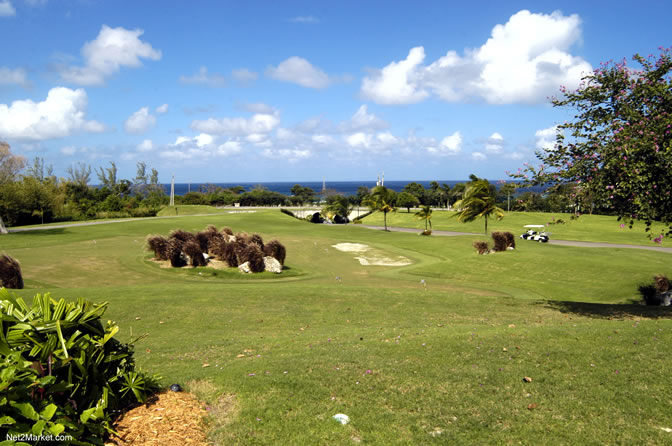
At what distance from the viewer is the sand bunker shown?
28306mm

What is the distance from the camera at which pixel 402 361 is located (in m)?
7.26

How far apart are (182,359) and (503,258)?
21844 mm

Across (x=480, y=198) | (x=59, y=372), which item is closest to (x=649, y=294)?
(x=59, y=372)

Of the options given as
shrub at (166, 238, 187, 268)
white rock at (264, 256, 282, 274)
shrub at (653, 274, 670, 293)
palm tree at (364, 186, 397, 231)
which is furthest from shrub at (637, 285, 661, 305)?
palm tree at (364, 186, 397, 231)

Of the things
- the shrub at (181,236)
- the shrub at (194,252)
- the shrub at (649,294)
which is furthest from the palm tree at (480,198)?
the shrub at (194,252)

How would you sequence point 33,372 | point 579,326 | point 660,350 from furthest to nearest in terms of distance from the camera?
1. point 579,326
2. point 660,350
3. point 33,372

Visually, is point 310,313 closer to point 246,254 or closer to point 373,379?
point 373,379

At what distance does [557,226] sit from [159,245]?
6100cm

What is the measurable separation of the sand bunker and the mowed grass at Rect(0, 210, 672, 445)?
9196 millimetres

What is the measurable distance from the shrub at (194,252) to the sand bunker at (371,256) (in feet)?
33.4

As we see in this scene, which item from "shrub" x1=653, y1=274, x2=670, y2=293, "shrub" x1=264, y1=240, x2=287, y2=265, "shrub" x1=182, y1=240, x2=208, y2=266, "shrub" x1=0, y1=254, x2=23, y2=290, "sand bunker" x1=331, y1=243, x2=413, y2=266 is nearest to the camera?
"shrub" x1=0, y1=254, x2=23, y2=290

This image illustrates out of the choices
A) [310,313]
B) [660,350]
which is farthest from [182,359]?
[660,350]

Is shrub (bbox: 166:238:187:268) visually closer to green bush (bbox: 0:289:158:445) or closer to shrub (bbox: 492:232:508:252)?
green bush (bbox: 0:289:158:445)

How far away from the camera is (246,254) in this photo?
2250cm
